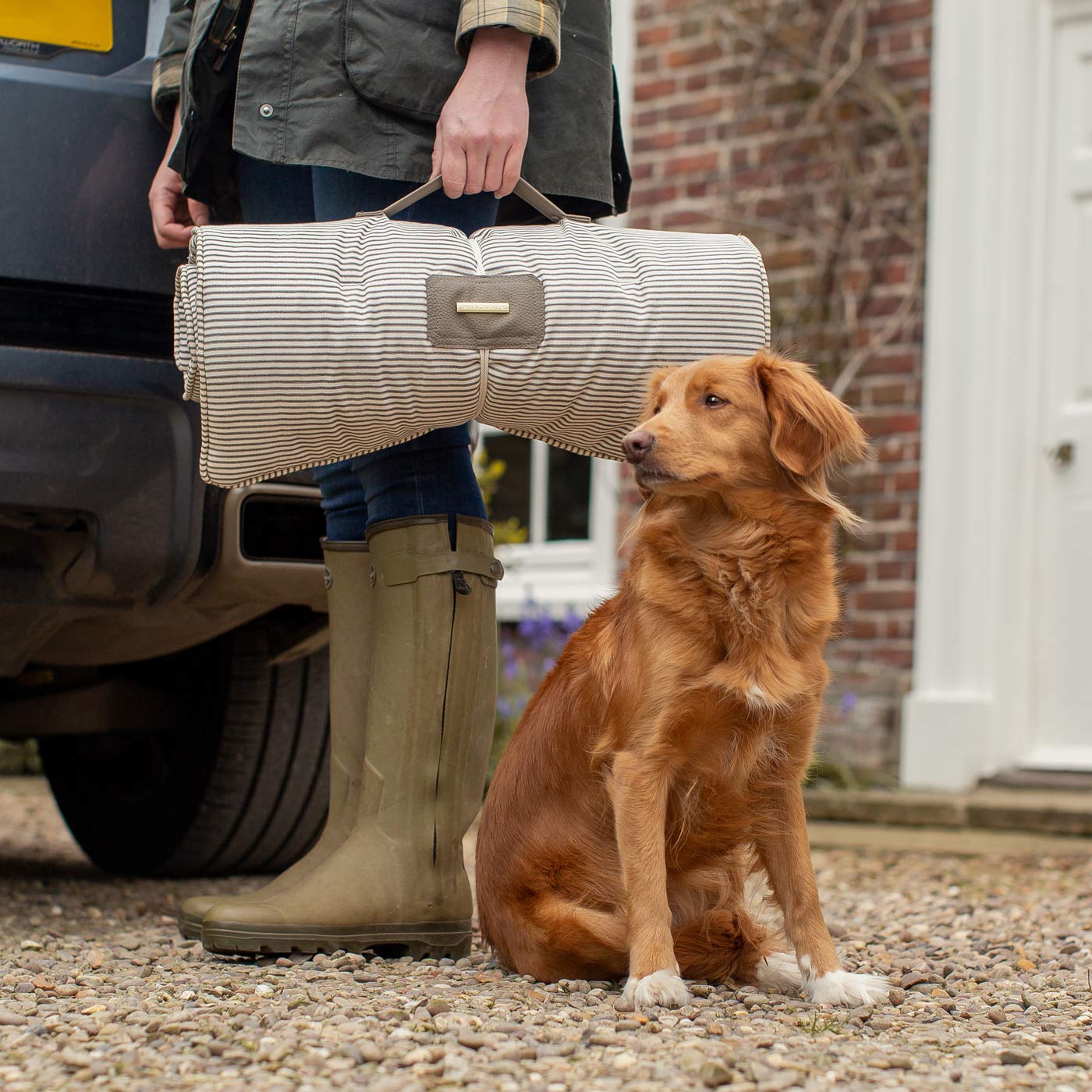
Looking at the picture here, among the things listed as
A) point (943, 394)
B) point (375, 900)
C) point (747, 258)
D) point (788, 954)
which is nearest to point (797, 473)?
point (747, 258)

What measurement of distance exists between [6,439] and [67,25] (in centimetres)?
78

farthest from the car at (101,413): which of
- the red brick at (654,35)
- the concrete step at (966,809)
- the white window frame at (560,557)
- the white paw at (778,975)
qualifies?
the red brick at (654,35)

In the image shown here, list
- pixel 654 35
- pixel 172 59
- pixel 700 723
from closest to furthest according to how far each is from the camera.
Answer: pixel 700 723 → pixel 172 59 → pixel 654 35

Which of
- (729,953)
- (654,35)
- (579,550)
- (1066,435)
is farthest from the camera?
(579,550)

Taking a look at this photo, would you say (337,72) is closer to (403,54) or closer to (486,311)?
(403,54)

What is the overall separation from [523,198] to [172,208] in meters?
0.64

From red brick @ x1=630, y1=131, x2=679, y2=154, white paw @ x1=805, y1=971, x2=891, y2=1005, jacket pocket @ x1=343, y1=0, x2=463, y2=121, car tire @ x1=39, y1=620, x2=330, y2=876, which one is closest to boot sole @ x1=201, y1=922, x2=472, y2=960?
white paw @ x1=805, y1=971, x2=891, y2=1005

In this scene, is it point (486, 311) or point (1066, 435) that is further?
point (1066, 435)

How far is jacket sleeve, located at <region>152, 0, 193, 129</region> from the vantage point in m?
2.57

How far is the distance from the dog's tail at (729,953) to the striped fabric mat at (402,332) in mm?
823

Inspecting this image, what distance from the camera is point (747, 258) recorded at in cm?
239

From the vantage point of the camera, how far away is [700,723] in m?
2.24

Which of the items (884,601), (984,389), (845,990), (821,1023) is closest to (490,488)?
(884,601)

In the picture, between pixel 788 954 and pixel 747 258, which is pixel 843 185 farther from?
pixel 788 954
